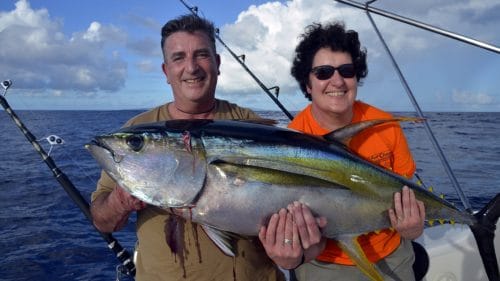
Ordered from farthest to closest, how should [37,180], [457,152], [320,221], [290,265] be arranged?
[457,152], [37,180], [290,265], [320,221]

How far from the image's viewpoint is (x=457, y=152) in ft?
65.2

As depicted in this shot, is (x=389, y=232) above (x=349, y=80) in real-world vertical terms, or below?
below

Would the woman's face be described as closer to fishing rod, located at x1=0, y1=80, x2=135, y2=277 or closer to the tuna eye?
the tuna eye

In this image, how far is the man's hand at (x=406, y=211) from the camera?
240 centimetres

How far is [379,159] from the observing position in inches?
111

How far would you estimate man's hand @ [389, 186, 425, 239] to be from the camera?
2402mm

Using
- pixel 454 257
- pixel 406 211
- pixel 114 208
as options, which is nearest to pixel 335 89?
pixel 406 211

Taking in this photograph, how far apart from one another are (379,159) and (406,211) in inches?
20.5

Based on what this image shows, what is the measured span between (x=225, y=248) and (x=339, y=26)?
1964mm

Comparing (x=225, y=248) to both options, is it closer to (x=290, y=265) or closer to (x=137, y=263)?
(x=290, y=265)

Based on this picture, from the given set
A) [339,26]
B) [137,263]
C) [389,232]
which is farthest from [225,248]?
[339,26]

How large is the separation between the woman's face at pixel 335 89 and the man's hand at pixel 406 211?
2.31ft

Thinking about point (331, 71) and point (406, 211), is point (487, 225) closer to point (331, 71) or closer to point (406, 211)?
point (406, 211)

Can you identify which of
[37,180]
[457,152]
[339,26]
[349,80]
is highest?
[339,26]
